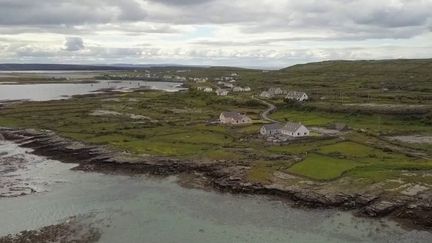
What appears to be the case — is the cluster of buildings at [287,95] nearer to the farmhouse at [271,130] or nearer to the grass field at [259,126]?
the grass field at [259,126]

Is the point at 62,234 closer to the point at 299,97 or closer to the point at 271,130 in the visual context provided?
the point at 271,130

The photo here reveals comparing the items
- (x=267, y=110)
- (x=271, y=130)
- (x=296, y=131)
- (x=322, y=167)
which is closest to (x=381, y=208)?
(x=322, y=167)

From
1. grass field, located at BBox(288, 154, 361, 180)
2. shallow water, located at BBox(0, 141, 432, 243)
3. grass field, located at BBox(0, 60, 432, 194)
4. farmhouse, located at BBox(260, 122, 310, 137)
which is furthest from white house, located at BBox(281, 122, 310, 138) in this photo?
shallow water, located at BBox(0, 141, 432, 243)

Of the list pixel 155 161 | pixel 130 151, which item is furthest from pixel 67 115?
pixel 155 161

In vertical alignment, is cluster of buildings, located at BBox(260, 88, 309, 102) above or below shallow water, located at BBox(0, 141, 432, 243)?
above

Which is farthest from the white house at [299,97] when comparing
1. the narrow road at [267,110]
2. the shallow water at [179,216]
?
the shallow water at [179,216]

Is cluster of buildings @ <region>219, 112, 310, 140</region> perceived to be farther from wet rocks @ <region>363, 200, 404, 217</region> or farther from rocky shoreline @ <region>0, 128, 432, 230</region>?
wet rocks @ <region>363, 200, 404, 217</region>
